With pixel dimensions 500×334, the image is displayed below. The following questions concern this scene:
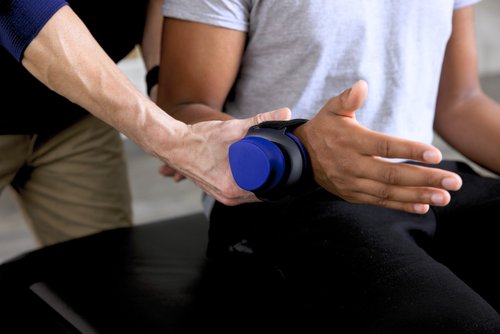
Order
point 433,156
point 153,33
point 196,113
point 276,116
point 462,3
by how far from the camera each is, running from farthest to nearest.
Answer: point 153,33 → point 462,3 → point 196,113 → point 276,116 → point 433,156

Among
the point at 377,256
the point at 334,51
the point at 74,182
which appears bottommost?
the point at 74,182

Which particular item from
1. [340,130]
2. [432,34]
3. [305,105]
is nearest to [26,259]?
[305,105]

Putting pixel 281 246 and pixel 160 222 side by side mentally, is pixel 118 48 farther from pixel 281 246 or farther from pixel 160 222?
pixel 281 246

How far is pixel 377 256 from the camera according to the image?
0.92 metres

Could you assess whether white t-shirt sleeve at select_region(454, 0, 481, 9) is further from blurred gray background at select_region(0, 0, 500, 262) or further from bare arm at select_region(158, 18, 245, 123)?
blurred gray background at select_region(0, 0, 500, 262)

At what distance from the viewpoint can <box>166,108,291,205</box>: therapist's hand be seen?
3.12 feet

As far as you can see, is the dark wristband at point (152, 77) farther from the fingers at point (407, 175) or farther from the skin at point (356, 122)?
the fingers at point (407, 175)

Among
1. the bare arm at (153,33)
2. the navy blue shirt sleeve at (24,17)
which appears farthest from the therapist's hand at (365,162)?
the bare arm at (153,33)

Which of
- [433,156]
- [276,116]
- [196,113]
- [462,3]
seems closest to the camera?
[433,156]

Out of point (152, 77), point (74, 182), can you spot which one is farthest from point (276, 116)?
point (74, 182)

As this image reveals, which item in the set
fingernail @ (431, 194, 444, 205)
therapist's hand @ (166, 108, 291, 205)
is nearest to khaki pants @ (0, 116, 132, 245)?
therapist's hand @ (166, 108, 291, 205)

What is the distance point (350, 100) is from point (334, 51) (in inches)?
12.7

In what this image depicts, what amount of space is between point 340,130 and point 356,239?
7.7 inches

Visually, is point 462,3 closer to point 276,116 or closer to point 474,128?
point 474,128
